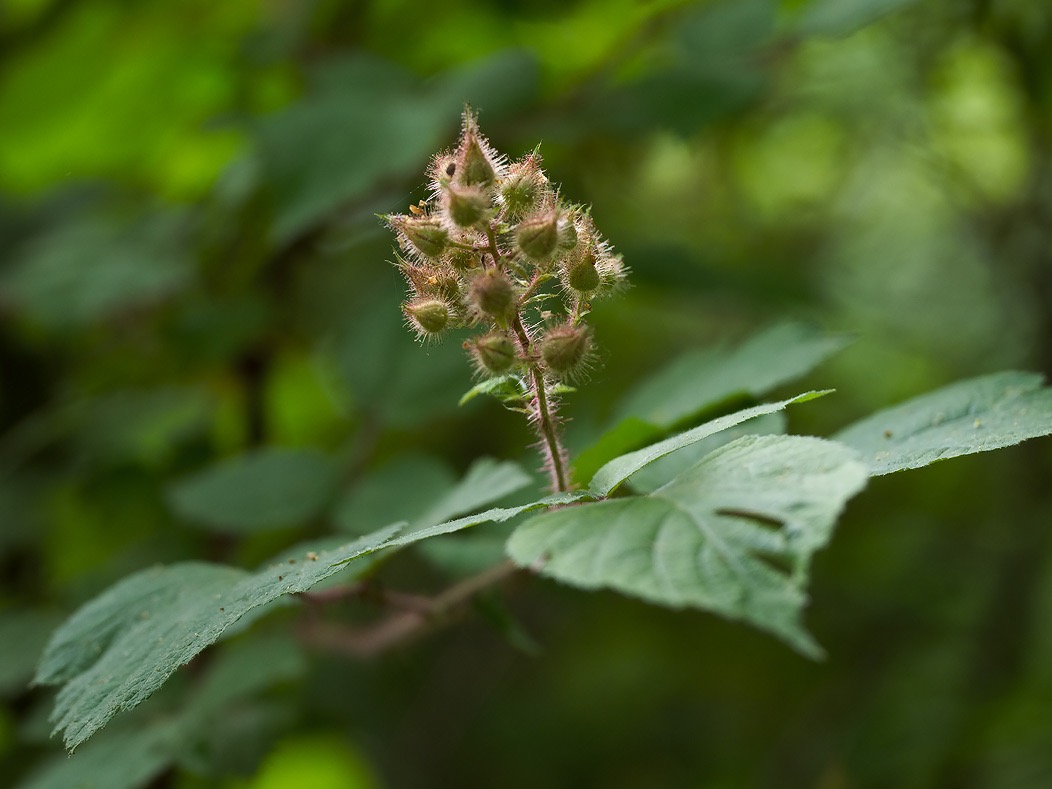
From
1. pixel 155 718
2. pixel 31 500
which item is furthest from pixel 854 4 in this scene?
pixel 31 500

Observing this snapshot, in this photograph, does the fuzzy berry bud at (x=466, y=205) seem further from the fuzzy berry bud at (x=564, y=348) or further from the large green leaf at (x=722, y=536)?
the large green leaf at (x=722, y=536)

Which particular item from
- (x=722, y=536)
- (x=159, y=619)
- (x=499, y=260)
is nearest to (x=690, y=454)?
(x=499, y=260)

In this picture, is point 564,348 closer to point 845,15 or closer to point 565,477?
point 565,477

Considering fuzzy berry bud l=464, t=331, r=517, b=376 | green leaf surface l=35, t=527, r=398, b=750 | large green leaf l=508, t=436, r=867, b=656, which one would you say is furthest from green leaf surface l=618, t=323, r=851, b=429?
green leaf surface l=35, t=527, r=398, b=750

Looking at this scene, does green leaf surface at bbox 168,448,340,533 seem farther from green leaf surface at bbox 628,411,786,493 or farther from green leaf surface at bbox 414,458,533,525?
green leaf surface at bbox 628,411,786,493

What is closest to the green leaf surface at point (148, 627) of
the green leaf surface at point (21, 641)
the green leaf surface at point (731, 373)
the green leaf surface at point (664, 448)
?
the green leaf surface at point (664, 448)

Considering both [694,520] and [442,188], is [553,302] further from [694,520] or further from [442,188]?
[694,520]

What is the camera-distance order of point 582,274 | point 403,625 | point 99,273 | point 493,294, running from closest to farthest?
1. point 493,294
2. point 582,274
3. point 403,625
4. point 99,273
